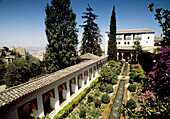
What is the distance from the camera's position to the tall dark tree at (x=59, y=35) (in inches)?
656

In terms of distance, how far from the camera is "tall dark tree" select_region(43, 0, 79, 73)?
1667 cm

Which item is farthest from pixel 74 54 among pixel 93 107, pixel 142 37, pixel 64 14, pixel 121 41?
pixel 142 37

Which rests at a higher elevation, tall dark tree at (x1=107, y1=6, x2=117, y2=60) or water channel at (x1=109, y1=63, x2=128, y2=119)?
tall dark tree at (x1=107, y1=6, x2=117, y2=60)

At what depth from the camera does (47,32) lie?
665 inches

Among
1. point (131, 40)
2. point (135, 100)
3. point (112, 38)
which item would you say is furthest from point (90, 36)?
point (135, 100)

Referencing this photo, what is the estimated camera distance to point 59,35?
16.8 m

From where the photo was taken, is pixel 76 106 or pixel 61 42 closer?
pixel 76 106

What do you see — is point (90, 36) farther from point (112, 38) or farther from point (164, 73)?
point (164, 73)

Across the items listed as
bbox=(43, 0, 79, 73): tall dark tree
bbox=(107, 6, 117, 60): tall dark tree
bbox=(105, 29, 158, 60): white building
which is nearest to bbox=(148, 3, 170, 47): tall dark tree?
bbox=(43, 0, 79, 73): tall dark tree

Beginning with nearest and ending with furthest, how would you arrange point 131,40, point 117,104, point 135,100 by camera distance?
1. point 117,104
2. point 135,100
3. point 131,40

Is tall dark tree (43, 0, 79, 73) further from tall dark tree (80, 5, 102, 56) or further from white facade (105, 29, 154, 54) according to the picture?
white facade (105, 29, 154, 54)

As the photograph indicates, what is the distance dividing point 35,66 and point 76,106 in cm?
1537

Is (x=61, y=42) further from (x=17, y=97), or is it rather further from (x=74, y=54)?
(x=17, y=97)

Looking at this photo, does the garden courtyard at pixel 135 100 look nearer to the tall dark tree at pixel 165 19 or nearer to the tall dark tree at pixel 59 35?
the tall dark tree at pixel 165 19
